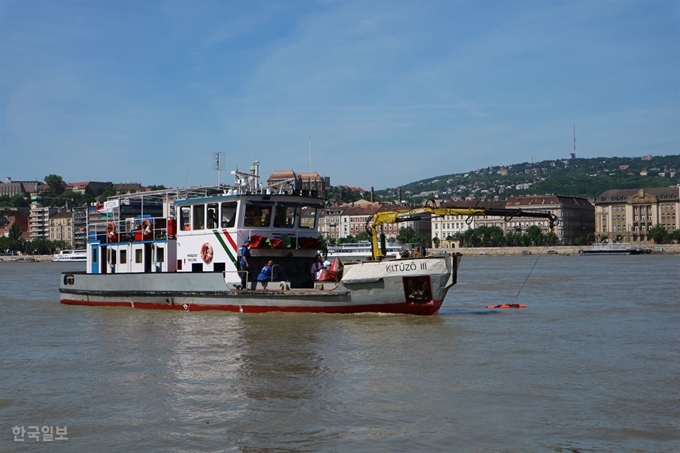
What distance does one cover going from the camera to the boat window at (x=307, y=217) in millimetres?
29078

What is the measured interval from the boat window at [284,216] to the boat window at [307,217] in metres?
0.38

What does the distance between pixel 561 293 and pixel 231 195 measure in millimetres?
18592

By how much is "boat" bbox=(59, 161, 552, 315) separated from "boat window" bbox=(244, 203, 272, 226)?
0.03 m

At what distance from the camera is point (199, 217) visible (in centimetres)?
2939

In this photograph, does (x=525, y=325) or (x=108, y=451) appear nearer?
(x=108, y=451)

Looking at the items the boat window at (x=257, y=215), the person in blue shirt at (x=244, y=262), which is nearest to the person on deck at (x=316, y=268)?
the person in blue shirt at (x=244, y=262)

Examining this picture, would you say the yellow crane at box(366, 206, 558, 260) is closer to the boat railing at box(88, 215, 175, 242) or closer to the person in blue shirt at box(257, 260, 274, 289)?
the person in blue shirt at box(257, 260, 274, 289)

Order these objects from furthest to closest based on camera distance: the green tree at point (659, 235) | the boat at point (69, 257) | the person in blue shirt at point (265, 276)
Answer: the green tree at point (659, 235) → the boat at point (69, 257) → the person in blue shirt at point (265, 276)

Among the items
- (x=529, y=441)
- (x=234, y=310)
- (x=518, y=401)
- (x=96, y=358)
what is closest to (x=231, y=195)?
(x=234, y=310)

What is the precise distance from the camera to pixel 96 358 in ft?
64.3

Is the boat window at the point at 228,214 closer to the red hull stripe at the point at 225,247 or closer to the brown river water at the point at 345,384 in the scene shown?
the red hull stripe at the point at 225,247

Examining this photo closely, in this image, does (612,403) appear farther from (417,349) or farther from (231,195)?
(231,195)

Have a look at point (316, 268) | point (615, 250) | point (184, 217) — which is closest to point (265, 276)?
point (316, 268)

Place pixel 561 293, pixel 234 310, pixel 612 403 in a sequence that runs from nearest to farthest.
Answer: pixel 612 403 < pixel 234 310 < pixel 561 293
